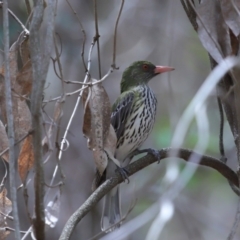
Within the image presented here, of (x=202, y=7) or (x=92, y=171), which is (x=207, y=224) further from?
(x=202, y=7)

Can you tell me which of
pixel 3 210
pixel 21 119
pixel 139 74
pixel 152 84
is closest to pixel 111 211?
pixel 139 74

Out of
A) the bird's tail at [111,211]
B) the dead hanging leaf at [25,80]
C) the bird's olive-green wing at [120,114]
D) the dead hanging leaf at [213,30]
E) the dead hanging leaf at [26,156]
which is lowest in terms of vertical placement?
the bird's tail at [111,211]

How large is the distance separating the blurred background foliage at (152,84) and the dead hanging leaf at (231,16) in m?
2.19

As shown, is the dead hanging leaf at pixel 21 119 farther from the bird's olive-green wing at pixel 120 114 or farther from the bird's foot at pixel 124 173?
the bird's olive-green wing at pixel 120 114

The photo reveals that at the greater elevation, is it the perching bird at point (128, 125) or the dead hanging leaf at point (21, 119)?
the dead hanging leaf at point (21, 119)

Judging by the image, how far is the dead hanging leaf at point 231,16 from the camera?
1.85 meters

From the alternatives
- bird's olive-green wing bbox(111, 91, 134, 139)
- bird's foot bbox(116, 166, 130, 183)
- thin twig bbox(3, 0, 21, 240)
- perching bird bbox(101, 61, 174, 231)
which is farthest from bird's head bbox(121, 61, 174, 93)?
thin twig bbox(3, 0, 21, 240)

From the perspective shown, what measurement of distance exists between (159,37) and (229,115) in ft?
9.38

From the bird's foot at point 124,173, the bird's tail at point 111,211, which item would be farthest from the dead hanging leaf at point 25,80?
the bird's tail at point 111,211

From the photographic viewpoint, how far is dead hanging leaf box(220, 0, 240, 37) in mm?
1851

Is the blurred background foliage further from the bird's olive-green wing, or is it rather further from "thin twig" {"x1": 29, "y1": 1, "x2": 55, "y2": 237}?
"thin twig" {"x1": 29, "y1": 1, "x2": 55, "y2": 237}

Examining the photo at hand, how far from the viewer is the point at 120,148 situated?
3.49 metres

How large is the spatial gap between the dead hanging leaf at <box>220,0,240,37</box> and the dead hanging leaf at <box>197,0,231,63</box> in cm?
5

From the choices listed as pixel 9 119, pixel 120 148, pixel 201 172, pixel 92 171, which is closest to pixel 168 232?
pixel 201 172
